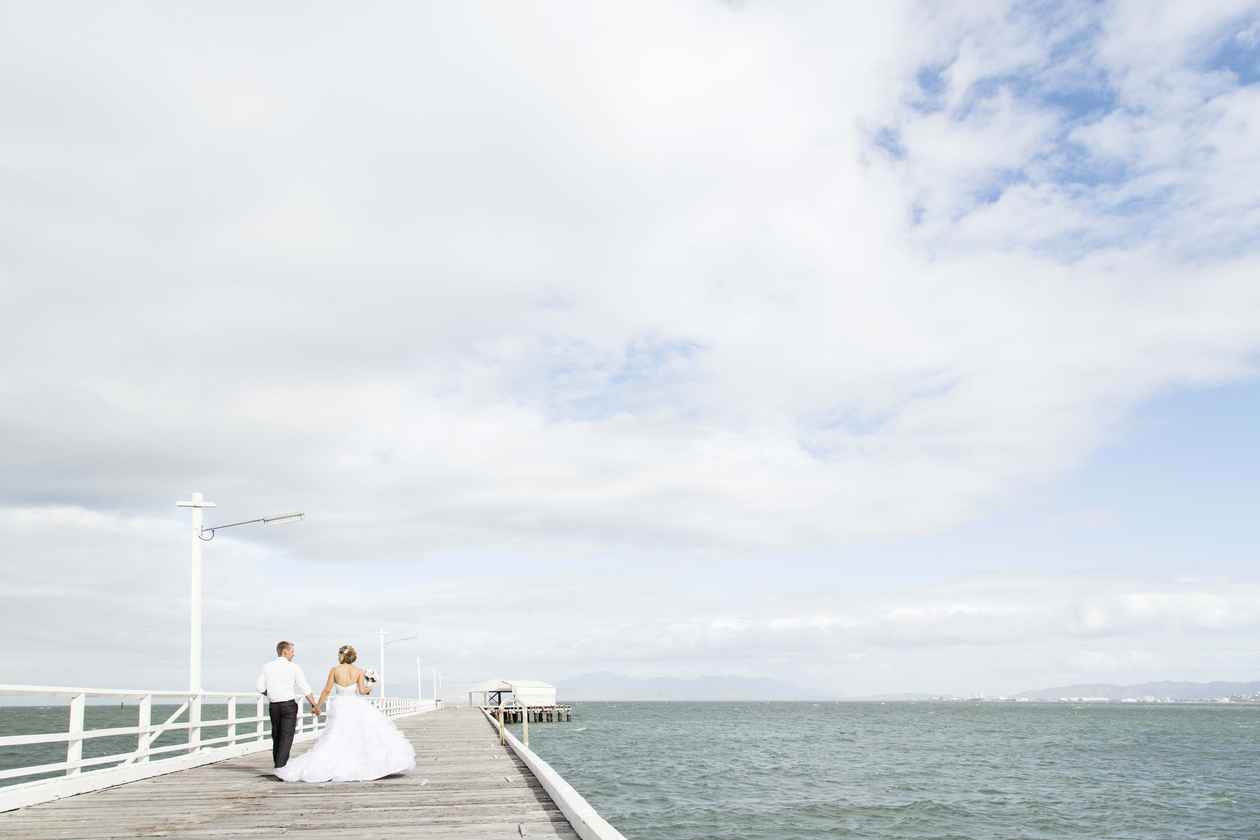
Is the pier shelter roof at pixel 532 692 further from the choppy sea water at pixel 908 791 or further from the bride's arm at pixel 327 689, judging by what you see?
the bride's arm at pixel 327 689

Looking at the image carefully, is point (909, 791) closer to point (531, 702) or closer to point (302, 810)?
point (302, 810)

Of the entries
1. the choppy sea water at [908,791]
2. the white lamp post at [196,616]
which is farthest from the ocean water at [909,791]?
the white lamp post at [196,616]

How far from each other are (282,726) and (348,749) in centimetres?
135

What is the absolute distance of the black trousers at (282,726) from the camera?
14.8 metres

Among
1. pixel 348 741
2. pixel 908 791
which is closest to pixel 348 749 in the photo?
pixel 348 741

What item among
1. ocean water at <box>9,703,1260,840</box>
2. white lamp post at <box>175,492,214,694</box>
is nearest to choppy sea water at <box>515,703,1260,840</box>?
ocean water at <box>9,703,1260,840</box>

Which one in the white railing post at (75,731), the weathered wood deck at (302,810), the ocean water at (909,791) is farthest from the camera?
the ocean water at (909,791)

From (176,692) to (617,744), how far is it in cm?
6606

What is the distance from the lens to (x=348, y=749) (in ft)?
46.3

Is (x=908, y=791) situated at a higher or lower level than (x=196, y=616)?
lower

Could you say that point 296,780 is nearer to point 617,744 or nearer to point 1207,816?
point 1207,816

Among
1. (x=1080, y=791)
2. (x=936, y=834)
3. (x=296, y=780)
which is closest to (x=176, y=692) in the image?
(x=296, y=780)

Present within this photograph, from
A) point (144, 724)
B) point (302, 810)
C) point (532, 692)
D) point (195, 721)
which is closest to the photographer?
point (302, 810)

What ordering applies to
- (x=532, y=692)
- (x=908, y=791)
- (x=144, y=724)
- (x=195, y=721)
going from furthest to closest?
1. (x=532, y=692)
2. (x=908, y=791)
3. (x=195, y=721)
4. (x=144, y=724)
